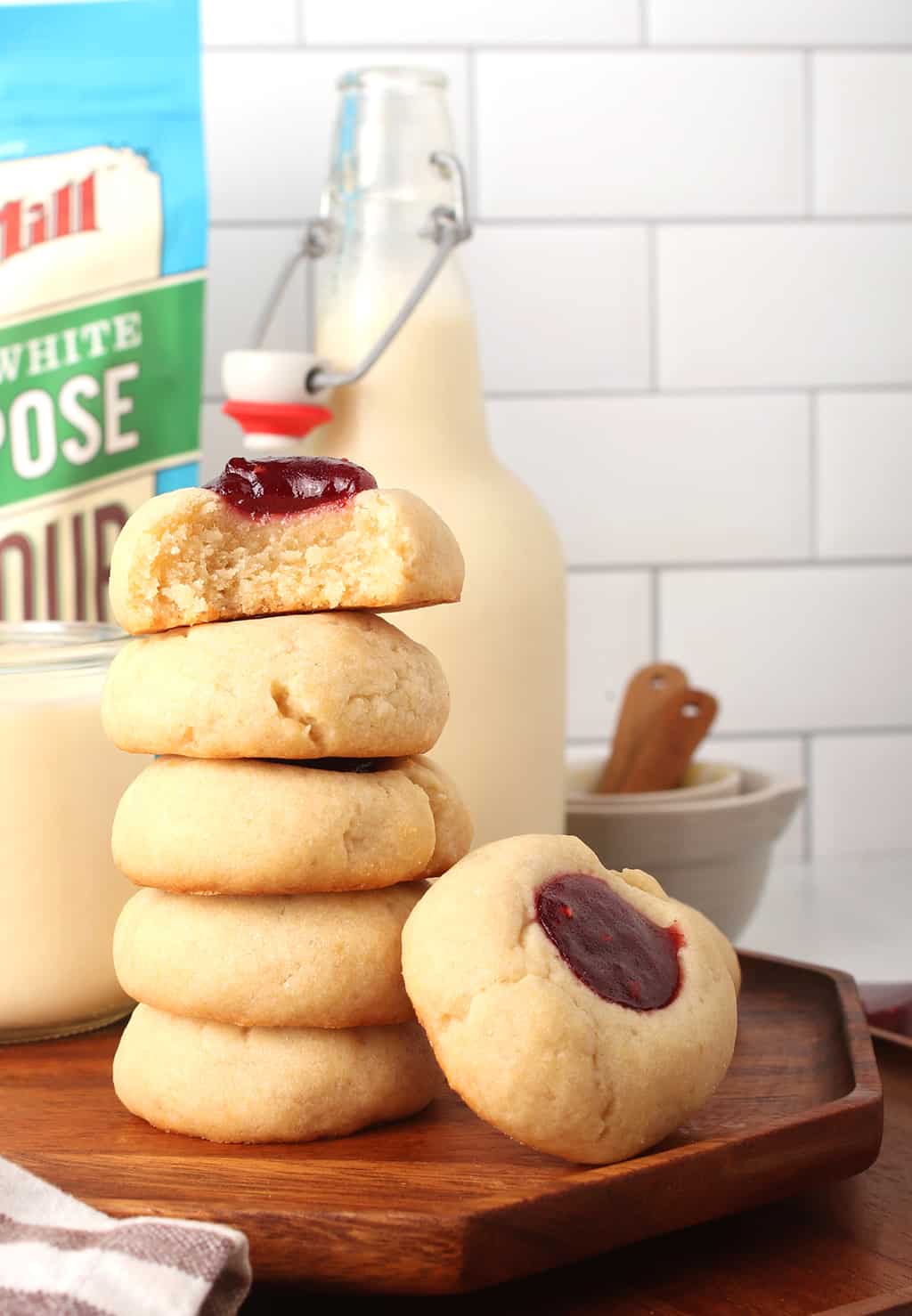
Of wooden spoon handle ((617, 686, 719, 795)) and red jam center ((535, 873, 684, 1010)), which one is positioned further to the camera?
wooden spoon handle ((617, 686, 719, 795))

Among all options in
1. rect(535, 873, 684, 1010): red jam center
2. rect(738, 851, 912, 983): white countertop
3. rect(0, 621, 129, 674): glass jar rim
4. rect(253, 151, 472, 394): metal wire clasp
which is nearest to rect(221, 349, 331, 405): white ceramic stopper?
rect(253, 151, 472, 394): metal wire clasp

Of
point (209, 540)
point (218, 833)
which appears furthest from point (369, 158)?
point (218, 833)

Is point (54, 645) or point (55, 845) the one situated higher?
point (54, 645)

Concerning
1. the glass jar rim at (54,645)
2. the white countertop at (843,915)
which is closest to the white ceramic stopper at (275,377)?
the glass jar rim at (54,645)

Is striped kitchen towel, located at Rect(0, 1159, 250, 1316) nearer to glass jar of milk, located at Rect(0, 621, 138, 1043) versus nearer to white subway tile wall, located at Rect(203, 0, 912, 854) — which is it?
glass jar of milk, located at Rect(0, 621, 138, 1043)

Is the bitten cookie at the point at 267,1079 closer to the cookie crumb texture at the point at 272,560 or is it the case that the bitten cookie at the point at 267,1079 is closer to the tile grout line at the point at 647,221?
the cookie crumb texture at the point at 272,560

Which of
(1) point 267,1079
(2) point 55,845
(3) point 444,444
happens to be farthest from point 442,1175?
(3) point 444,444

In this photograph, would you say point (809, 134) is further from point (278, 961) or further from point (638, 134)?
point (278, 961)
